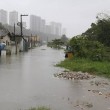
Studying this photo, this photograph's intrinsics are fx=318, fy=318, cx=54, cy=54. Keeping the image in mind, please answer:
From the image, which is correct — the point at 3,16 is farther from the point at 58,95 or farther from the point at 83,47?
the point at 58,95

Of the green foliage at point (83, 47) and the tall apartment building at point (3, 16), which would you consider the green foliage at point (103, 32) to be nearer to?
the green foliage at point (83, 47)

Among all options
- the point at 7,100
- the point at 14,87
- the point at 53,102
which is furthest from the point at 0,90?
the point at 53,102

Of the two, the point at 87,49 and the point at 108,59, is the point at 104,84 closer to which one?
the point at 108,59

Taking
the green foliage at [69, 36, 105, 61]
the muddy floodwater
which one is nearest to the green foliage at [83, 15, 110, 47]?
Result: the green foliage at [69, 36, 105, 61]

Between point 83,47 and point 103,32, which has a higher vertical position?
point 103,32

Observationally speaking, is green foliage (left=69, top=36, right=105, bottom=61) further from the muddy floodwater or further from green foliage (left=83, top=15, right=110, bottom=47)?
the muddy floodwater

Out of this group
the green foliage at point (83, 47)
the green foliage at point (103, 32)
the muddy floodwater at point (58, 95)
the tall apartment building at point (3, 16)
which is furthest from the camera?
the tall apartment building at point (3, 16)

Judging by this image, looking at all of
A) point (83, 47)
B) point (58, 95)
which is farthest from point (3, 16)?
point (58, 95)

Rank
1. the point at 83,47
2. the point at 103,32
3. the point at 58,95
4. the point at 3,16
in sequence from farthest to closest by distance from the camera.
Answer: the point at 3,16
the point at 103,32
the point at 83,47
the point at 58,95

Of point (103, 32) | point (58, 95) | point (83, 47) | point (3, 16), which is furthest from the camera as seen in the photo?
point (3, 16)

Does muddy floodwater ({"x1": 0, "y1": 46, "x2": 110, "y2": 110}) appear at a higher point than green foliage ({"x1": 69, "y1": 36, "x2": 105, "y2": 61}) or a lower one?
A: lower

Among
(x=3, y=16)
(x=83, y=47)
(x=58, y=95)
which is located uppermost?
(x=3, y=16)

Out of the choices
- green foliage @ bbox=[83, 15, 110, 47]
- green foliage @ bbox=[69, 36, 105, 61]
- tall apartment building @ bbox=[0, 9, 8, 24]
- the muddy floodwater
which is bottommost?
the muddy floodwater

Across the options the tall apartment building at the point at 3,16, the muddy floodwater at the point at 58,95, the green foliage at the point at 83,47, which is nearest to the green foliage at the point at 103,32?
the green foliage at the point at 83,47
